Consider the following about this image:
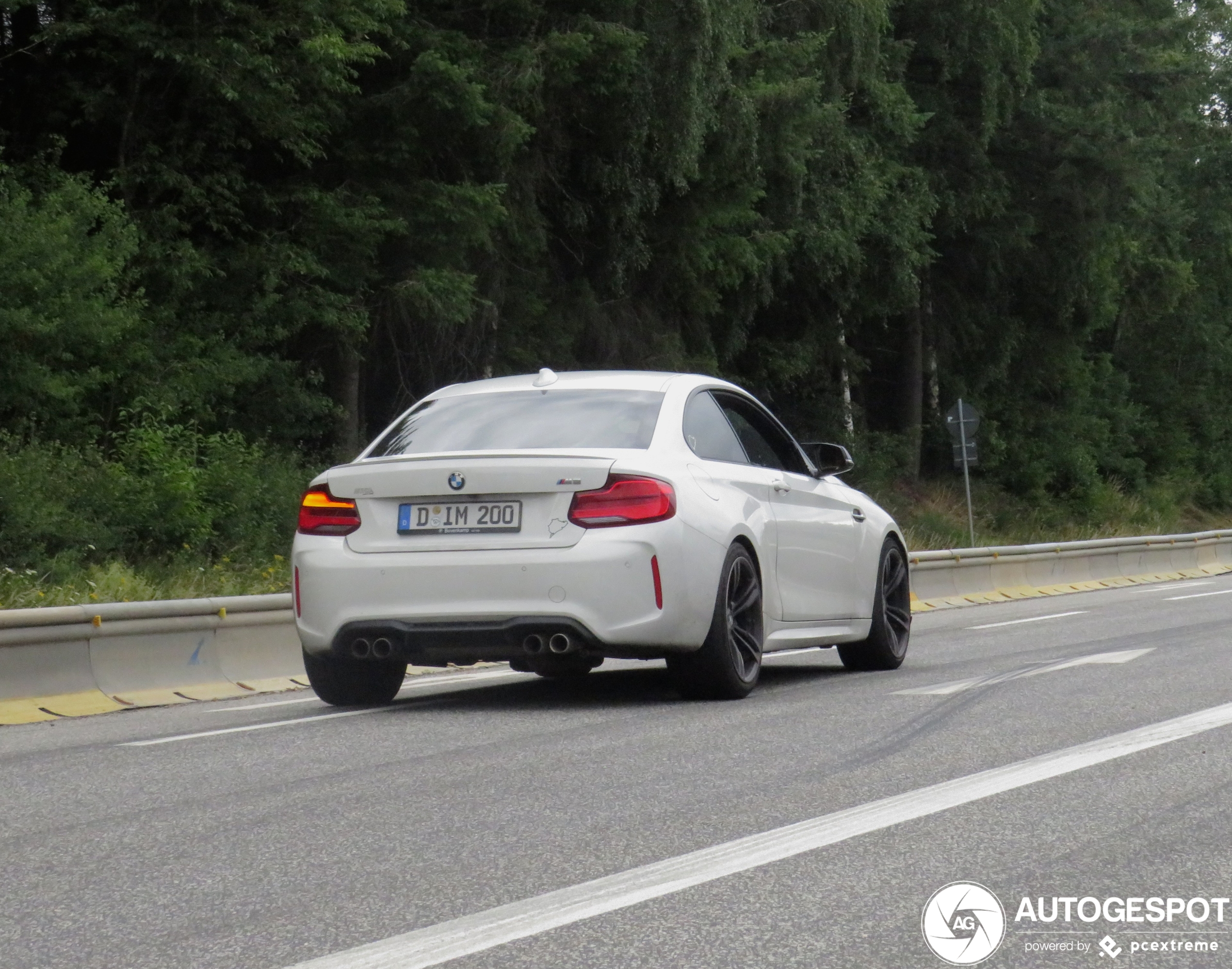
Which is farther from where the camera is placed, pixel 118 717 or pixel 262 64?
pixel 262 64

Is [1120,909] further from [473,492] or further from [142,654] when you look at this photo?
[142,654]

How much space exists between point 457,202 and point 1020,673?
563 inches

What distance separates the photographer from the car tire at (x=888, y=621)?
36.7ft

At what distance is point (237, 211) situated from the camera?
23016 millimetres

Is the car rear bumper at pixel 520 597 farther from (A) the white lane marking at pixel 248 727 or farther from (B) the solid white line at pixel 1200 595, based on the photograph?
(B) the solid white line at pixel 1200 595

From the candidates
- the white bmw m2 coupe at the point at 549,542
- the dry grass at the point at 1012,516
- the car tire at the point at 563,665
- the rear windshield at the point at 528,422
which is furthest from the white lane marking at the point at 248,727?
the dry grass at the point at 1012,516

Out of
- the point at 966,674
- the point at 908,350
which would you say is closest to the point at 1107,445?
the point at 908,350

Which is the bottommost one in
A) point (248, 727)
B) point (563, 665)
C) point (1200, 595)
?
point (1200, 595)

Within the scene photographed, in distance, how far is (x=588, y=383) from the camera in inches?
380

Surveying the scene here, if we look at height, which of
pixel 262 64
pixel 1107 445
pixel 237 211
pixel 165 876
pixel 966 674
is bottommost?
pixel 1107 445

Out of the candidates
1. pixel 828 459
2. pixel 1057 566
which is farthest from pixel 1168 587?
pixel 828 459

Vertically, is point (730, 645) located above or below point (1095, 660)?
above

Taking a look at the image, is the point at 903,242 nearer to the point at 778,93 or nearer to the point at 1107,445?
the point at 778,93

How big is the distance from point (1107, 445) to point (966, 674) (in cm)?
4260
